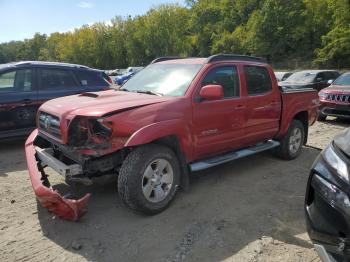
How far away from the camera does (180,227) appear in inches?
161

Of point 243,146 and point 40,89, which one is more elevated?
point 40,89

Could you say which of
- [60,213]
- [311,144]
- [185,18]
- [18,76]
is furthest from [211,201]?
[185,18]

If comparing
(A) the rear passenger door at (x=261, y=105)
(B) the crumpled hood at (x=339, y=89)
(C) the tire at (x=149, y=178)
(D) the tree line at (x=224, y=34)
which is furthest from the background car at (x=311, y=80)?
(D) the tree line at (x=224, y=34)

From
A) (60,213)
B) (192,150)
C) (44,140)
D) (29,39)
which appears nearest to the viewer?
(60,213)

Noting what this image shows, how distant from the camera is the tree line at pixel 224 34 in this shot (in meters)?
45.0

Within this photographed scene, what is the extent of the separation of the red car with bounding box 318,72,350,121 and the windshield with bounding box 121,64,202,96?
6947 mm

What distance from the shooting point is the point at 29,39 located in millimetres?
114438

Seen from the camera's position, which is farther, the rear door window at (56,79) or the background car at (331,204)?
the rear door window at (56,79)

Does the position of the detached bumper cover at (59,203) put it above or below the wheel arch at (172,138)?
below

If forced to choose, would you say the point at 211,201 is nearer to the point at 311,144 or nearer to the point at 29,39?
the point at 311,144

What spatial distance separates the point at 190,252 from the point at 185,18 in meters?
67.2

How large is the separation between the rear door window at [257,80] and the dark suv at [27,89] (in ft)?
13.3

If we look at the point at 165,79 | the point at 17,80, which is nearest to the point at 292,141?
the point at 165,79

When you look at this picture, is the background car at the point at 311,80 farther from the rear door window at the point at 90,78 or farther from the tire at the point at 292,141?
the rear door window at the point at 90,78
